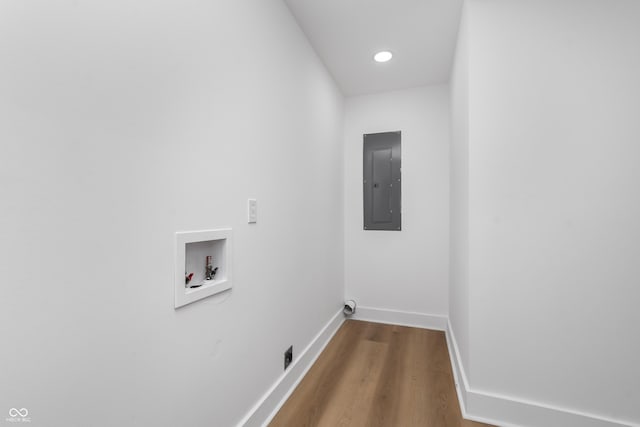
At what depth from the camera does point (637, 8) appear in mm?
1383

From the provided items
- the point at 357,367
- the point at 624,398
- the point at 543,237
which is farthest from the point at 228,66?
the point at 624,398

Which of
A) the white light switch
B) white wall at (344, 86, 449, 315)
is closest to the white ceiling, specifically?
white wall at (344, 86, 449, 315)

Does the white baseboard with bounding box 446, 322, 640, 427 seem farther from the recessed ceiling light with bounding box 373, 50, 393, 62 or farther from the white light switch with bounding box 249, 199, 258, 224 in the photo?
the recessed ceiling light with bounding box 373, 50, 393, 62

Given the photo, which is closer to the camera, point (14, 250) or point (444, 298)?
point (14, 250)

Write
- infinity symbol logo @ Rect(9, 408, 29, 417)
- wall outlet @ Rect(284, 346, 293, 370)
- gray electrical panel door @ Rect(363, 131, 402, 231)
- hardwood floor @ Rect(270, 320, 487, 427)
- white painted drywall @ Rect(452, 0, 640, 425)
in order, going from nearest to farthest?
infinity symbol logo @ Rect(9, 408, 29, 417)
white painted drywall @ Rect(452, 0, 640, 425)
hardwood floor @ Rect(270, 320, 487, 427)
wall outlet @ Rect(284, 346, 293, 370)
gray electrical panel door @ Rect(363, 131, 402, 231)

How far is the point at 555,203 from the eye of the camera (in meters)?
1.48

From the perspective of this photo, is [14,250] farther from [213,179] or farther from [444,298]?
[444,298]

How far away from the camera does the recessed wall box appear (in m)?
1.00

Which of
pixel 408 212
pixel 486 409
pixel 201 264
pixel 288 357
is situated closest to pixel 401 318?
pixel 408 212

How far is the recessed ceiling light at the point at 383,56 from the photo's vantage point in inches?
91.0

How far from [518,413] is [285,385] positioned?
1.28 m

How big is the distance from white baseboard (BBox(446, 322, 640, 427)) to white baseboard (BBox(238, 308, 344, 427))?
3.30ft

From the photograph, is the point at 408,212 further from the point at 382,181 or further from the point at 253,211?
the point at 253,211

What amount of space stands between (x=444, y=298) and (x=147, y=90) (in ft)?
9.37
